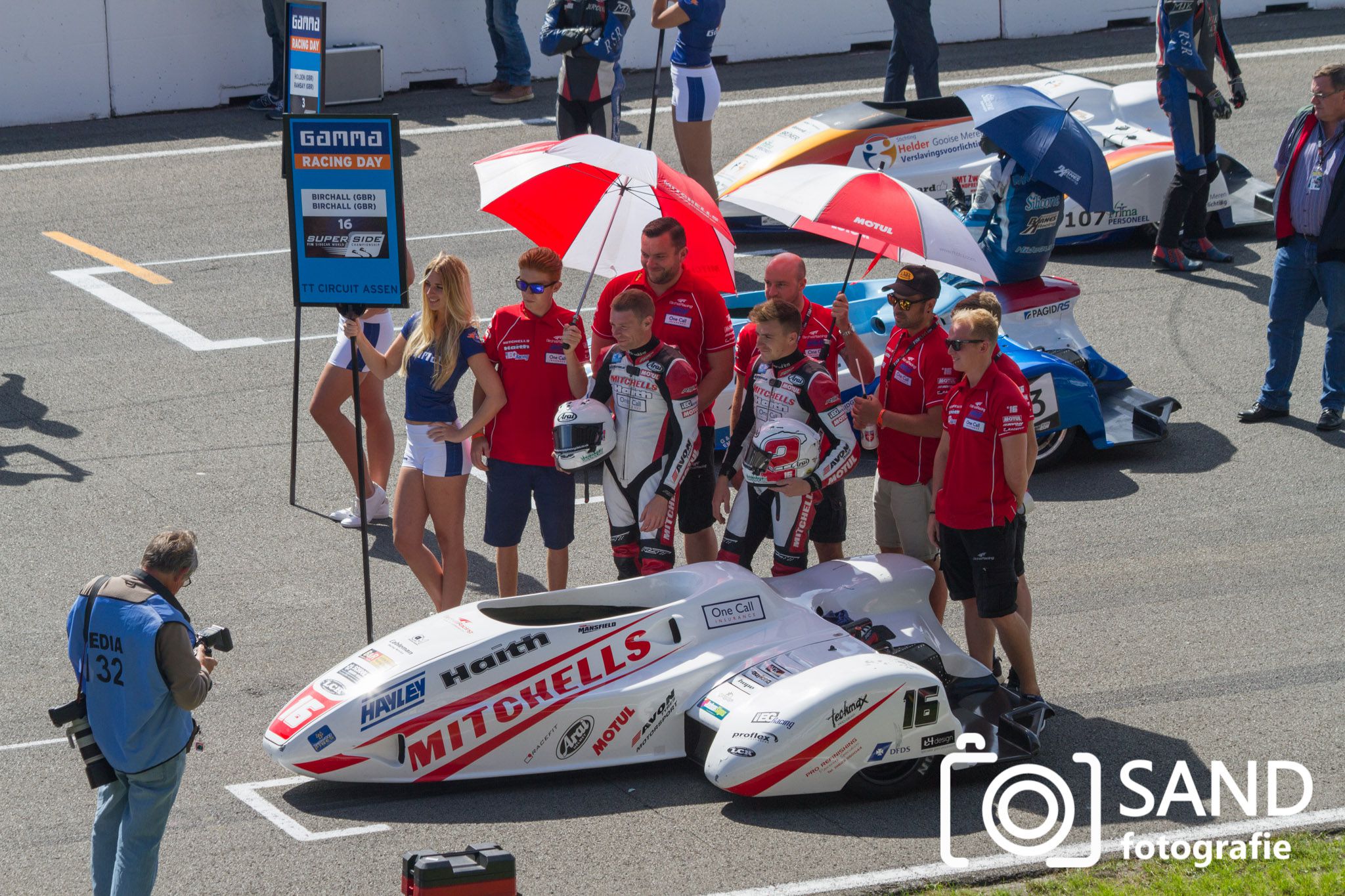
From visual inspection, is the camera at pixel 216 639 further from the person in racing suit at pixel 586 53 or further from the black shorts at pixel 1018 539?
the person in racing suit at pixel 586 53

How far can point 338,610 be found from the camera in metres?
8.57

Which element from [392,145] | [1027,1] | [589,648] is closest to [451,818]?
[589,648]

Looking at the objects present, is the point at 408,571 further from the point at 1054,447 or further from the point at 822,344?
the point at 1054,447

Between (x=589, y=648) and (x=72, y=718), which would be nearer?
(x=72, y=718)

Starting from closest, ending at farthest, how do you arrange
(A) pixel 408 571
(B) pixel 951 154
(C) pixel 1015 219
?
(A) pixel 408 571 → (C) pixel 1015 219 → (B) pixel 951 154

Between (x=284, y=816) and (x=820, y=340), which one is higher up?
(x=820, y=340)

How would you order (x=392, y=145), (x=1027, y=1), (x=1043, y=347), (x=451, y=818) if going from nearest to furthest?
(x=451, y=818), (x=392, y=145), (x=1043, y=347), (x=1027, y=1)

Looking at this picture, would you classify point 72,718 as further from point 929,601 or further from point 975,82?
point 975,82

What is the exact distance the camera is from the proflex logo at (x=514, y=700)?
6.61m

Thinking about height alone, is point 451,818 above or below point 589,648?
below

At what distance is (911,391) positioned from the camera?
758 cm

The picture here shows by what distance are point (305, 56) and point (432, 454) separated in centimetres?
412

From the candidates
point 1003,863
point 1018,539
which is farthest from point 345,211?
point 1003,863

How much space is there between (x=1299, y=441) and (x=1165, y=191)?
4003 mm
